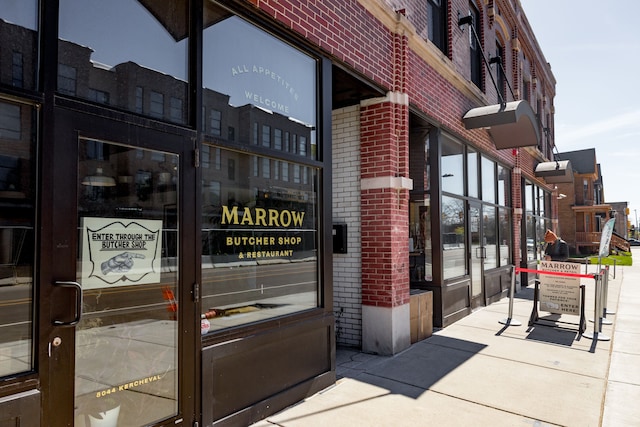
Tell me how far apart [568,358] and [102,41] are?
6.67 meters

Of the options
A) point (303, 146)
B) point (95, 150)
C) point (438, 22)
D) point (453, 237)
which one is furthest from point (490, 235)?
point (95, 150)

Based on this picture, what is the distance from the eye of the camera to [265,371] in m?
4.09

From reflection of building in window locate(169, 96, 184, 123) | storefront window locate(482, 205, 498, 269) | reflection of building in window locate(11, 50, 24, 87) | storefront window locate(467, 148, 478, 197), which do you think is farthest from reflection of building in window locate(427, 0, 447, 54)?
reflection of building in window locate(11, 50, 24, 87)

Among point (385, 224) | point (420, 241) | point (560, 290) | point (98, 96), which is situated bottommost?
point (560, 290)

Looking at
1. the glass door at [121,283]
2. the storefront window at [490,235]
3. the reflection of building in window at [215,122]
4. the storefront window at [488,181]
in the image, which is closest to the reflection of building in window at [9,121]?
the glass door at [121,283]

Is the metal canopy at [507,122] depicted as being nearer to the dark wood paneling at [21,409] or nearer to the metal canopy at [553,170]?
the metal canopy at [553,170]

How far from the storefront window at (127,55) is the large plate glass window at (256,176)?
0.31 metres

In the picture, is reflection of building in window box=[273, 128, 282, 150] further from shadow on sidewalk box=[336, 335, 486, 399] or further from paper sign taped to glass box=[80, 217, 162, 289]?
shadow on sidewalk box=[336, 335, 486, 399]

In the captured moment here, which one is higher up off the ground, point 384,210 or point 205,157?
point 205,157

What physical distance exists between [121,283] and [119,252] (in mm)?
219

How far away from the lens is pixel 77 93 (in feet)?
9.18

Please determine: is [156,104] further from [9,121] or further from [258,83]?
[258,83]

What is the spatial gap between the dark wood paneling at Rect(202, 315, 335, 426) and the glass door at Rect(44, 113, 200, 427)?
0.82 ft

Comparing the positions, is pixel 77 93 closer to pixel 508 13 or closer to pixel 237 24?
pixel 237 24
